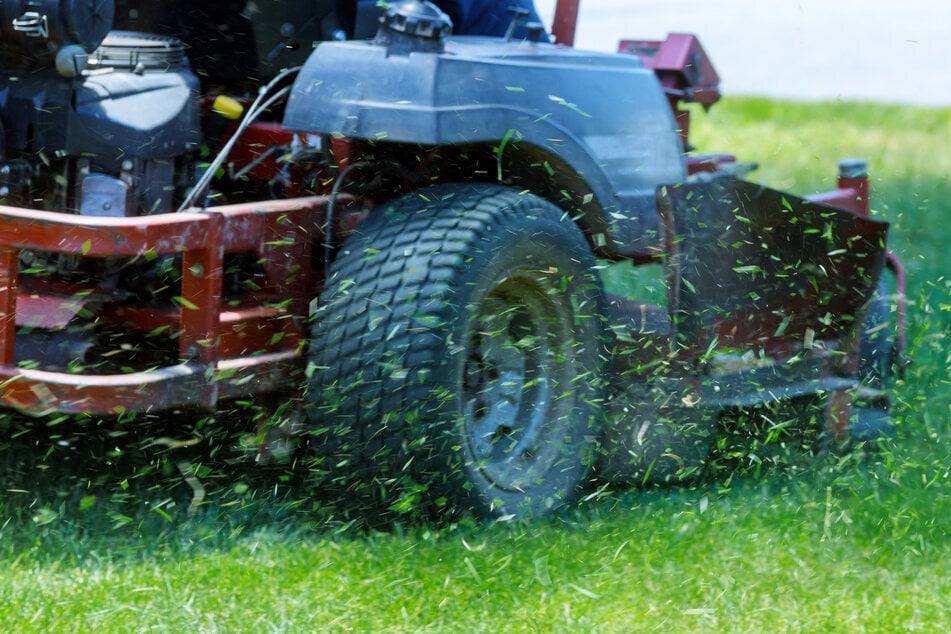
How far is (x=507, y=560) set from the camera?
9.98ft

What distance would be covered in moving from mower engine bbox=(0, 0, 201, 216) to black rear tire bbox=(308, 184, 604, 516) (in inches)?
21.5

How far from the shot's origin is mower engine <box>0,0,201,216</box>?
3.17m

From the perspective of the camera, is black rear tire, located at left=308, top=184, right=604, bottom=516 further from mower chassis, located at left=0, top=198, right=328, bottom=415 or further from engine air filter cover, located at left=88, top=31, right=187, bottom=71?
engine air filter cover, located at left=88, top=31, right=187, bottom=71

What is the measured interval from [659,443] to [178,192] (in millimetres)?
1425

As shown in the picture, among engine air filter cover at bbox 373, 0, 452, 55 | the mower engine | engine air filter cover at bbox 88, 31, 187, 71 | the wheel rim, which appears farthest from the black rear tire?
engine air filter cover at bbox 88, 31, 187, 71

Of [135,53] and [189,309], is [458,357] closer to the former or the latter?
[189,309]

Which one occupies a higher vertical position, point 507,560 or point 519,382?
point 519,382

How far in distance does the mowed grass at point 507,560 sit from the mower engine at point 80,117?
0.65 m

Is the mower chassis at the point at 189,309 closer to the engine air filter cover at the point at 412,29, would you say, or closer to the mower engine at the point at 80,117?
the mower engine at the point at 80,117

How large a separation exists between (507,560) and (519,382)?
531mm

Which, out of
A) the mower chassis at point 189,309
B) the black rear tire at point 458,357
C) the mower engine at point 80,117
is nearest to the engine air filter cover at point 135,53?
the mower engine at point 80,117

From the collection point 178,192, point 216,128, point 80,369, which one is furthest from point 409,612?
point 216,128

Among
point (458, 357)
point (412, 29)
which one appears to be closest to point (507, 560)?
point (458, 357)

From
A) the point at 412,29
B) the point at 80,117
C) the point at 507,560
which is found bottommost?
the point at 507,560
